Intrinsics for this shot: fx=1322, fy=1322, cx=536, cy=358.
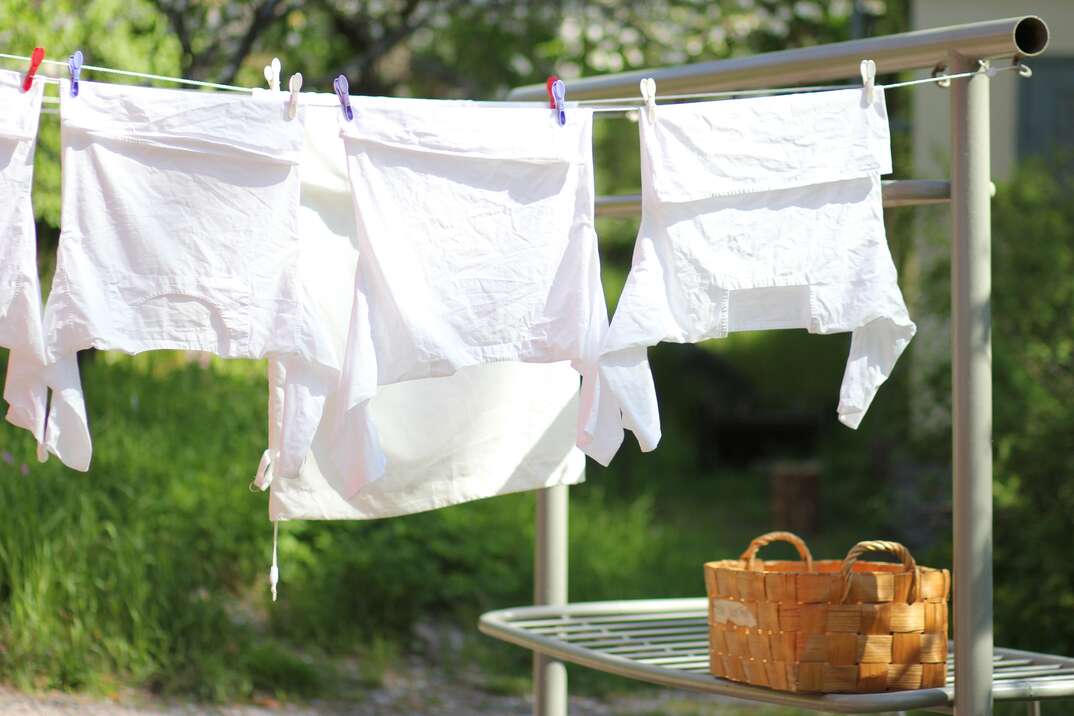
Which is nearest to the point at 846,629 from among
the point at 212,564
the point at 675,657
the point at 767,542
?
the point at 767,542

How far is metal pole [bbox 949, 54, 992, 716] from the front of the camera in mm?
2533

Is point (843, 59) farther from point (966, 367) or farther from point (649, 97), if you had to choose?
point (966, 367)

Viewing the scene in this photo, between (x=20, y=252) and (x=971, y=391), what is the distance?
179cm

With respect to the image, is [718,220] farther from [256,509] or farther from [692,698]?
[692,698]

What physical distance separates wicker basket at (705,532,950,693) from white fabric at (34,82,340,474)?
101 cm

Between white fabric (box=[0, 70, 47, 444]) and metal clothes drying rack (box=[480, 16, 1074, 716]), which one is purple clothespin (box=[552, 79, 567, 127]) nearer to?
metal clothes drying rack (box=[480, 16, 1074, 716])

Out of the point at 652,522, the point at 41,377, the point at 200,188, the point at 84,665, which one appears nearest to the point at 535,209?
the point at 200,188

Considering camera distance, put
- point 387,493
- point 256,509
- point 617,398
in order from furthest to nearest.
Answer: point 256,509
point 387,493
point 617,398

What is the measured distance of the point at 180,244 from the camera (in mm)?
2369

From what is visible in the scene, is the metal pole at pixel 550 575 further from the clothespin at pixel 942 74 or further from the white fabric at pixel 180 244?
the clothespin at pixel 942 74

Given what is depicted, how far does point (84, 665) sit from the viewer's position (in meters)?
4.20

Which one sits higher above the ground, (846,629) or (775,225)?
(775,225)

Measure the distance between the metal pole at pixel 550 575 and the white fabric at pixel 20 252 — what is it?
152cm

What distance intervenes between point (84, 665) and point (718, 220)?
2.71 m
